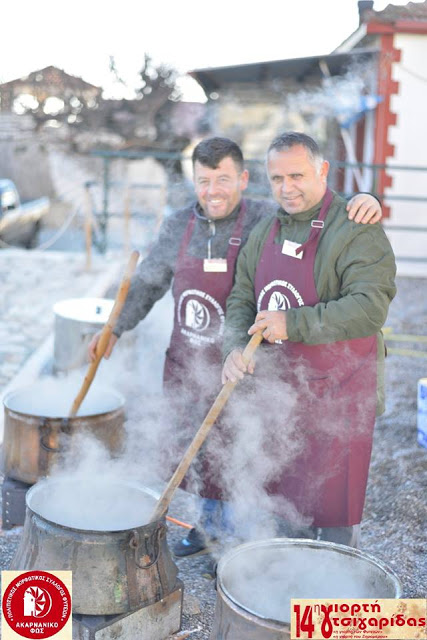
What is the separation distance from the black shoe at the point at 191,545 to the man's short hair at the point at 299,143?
181 cm

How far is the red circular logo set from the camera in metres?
2.31

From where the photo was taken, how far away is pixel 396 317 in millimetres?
8180

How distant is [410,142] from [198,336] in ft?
29.0

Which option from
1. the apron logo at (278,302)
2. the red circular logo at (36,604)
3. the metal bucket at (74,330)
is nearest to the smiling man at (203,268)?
the apron logo at (278,302)

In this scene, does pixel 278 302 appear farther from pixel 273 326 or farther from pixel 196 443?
pixel 196 443

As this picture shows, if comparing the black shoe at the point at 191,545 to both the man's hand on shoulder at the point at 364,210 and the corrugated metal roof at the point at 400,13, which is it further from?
the corrugated metal roof at the point at 400,13

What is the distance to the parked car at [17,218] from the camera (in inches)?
481

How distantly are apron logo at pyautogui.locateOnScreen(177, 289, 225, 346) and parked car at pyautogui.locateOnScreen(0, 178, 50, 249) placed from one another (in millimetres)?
9032

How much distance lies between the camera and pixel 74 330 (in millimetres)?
4719

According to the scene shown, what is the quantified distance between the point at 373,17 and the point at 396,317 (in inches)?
195

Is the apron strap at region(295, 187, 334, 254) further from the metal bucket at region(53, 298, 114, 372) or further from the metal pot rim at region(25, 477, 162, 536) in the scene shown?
the metal bucket at region(53, 298, 114, 372)

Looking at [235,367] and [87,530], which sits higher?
[235,367]

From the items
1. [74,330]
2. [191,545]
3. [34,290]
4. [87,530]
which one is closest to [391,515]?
[191,545]

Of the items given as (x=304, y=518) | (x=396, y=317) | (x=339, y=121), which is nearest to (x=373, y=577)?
(x=304, y=518)
